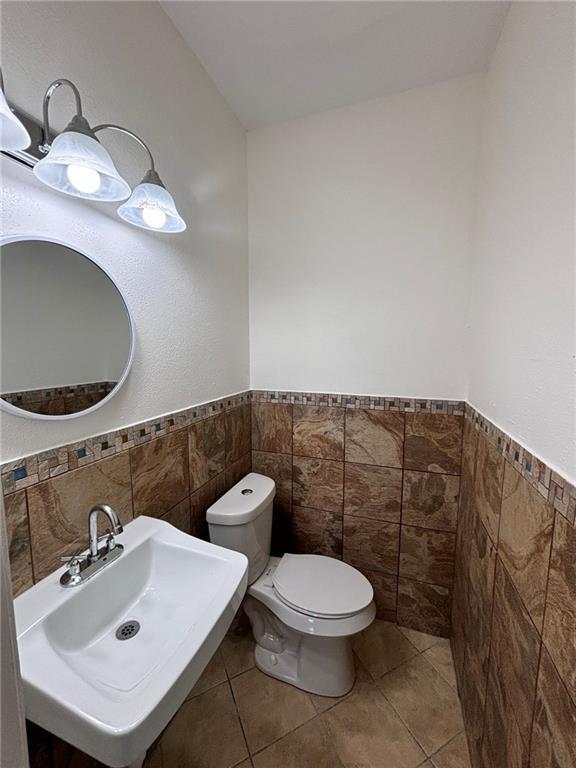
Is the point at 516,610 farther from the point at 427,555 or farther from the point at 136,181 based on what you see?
the point at 136,181

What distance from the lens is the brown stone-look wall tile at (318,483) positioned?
162 cm

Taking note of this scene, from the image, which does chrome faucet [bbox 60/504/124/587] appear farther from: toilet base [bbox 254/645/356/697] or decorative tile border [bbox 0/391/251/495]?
toilet base [bbox 254/645/356/697]

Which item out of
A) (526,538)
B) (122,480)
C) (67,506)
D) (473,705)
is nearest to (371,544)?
(473,705)

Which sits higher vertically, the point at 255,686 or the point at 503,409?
the point at 503,409

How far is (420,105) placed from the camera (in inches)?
53.2

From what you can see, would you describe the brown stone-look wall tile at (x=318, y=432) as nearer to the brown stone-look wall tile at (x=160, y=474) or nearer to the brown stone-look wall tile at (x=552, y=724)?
the brown stone-look wall tile at (x=160, y=474)

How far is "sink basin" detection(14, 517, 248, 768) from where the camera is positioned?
52 cm

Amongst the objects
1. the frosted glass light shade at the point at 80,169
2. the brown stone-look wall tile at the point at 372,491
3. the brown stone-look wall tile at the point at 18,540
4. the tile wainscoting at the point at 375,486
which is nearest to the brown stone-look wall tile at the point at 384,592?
the tile wainscoting at the point at 375,486

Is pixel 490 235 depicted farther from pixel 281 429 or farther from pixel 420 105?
pixel 281 429

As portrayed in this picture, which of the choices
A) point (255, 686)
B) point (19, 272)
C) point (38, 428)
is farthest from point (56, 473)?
point (255, 686)

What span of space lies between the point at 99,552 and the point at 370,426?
119 cm

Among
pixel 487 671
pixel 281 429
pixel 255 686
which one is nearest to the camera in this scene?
pixel 487 671

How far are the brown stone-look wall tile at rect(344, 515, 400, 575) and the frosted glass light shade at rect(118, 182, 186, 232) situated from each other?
1.54 m

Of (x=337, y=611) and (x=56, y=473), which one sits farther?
(x=337, y=611)
